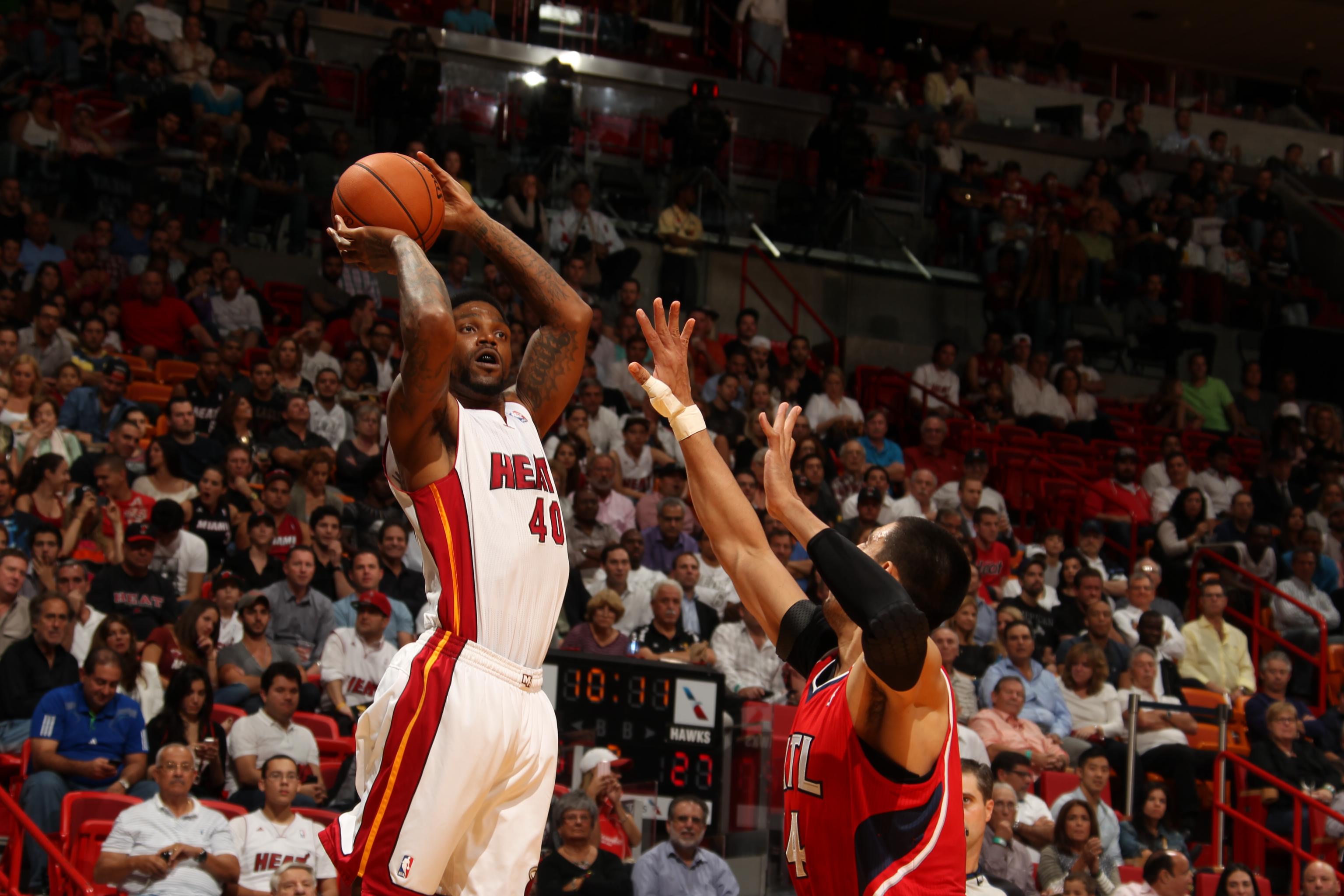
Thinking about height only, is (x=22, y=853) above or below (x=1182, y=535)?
below

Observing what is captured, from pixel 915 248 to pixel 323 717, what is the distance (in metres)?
11.1

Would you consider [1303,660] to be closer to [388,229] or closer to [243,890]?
[243,890]

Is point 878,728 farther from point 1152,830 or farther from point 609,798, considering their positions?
point 1152,830

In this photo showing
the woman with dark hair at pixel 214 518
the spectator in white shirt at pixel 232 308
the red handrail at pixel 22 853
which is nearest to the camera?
the red handrail at pixel 22 853

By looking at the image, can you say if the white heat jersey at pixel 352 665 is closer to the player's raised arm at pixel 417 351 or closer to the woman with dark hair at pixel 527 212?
the player's raised arm at pixel 417 351

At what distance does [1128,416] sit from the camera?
1814cm

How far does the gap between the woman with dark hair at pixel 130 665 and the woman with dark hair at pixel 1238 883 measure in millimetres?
6415

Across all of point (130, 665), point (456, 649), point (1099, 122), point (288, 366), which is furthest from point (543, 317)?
point (1099, 122)

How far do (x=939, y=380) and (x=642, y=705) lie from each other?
9.14m

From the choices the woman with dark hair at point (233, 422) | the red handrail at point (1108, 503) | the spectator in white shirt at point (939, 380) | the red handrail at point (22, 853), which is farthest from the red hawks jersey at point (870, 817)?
the spectator in white shirt at point (939, 380)

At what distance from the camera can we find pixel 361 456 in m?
11.9

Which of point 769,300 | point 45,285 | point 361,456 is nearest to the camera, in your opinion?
point 361,456

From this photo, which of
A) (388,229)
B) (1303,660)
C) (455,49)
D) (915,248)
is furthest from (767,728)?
(455,49)

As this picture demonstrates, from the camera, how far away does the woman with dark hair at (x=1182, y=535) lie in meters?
14.6
